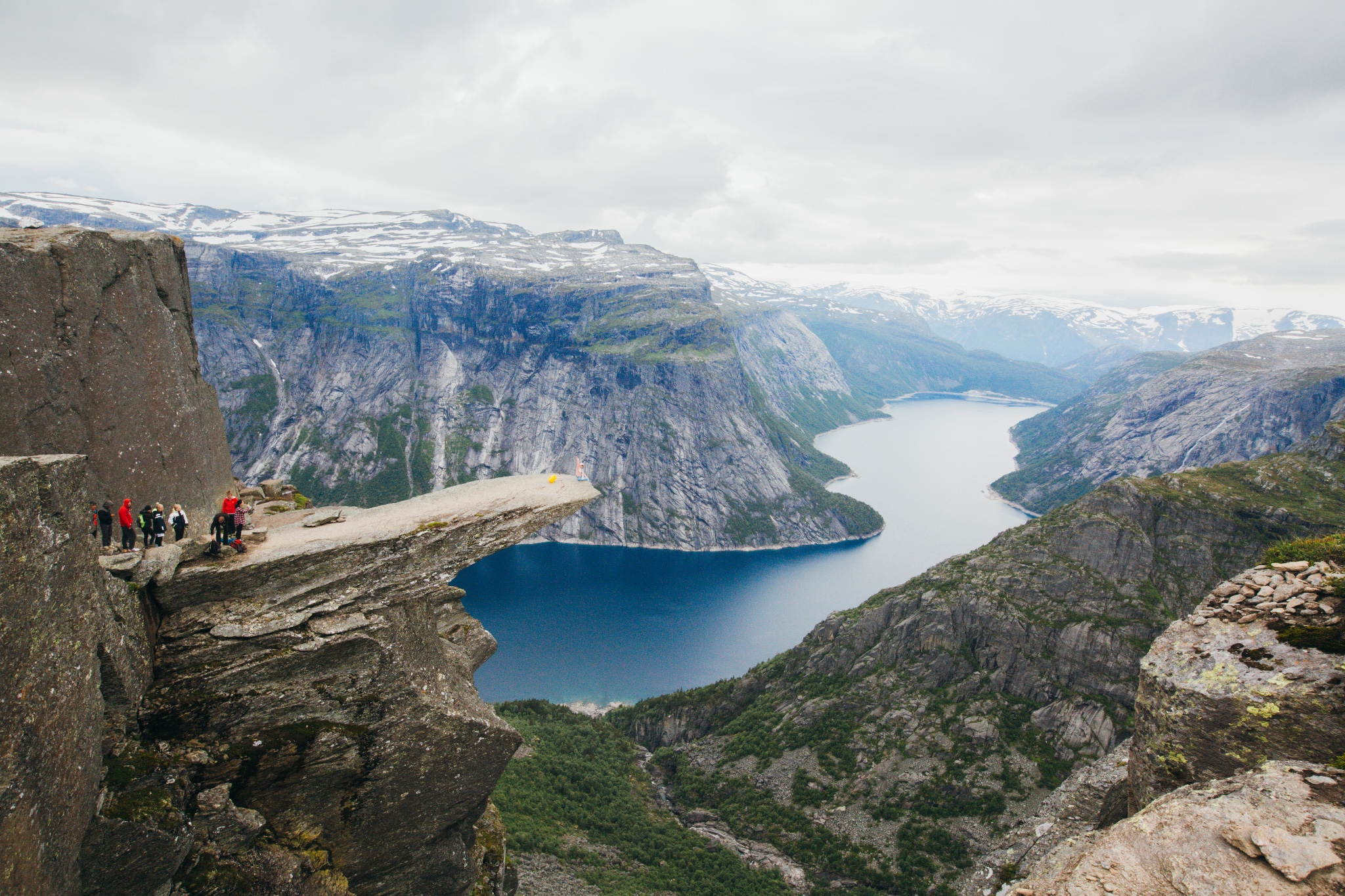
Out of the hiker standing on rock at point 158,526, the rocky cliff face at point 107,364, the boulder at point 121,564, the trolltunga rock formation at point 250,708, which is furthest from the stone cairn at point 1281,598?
the rocky cliff face at point 107,364

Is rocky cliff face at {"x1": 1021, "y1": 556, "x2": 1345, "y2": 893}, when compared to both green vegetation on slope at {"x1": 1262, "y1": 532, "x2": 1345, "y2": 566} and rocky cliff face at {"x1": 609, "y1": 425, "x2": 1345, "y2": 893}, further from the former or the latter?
rocky cliff face at {"x1": 609, "y1": 425, "x2": 1345, "y2": 893}

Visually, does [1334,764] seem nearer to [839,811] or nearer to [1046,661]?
[839,811]

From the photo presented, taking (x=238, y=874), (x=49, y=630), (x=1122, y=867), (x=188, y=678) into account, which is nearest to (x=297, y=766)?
(x=238, y=874)

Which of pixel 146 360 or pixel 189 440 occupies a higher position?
pixel 146 360

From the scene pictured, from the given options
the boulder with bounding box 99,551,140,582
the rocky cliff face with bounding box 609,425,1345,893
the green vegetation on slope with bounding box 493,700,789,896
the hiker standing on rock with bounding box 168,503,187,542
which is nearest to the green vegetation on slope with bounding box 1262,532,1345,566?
A: the boulder with bounding box 99,551,140,582

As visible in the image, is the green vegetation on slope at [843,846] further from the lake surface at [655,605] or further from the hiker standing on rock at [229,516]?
the hiker standing on rock at [229,516]

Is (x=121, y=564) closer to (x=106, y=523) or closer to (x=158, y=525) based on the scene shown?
(x=158, y=525)
